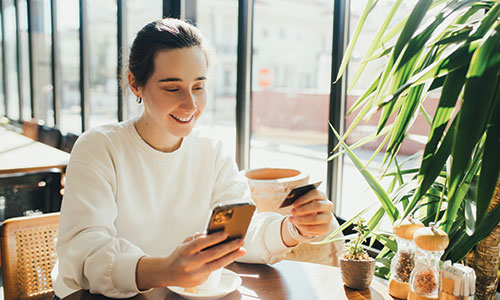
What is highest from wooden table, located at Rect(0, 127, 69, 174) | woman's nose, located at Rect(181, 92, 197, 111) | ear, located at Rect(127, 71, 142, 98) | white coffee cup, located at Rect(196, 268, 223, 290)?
ear, located at Rect(127, 71, 142, 98)

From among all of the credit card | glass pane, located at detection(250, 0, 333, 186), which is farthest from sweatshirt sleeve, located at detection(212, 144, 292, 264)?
glass pane, located at detection(250, 0, 333, 186)

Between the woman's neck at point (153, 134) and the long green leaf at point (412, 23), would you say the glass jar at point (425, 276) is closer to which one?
the long green leaf at point (412, 23)

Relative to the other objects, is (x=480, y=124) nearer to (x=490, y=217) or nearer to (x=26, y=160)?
(x=490, y=217)

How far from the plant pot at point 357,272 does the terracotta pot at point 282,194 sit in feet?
2.39

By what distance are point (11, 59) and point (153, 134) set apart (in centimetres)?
818

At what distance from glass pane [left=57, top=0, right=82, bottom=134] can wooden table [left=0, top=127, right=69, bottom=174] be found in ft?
4.44

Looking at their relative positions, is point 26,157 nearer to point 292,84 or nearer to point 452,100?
point 292,84

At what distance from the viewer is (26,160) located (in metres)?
3.29

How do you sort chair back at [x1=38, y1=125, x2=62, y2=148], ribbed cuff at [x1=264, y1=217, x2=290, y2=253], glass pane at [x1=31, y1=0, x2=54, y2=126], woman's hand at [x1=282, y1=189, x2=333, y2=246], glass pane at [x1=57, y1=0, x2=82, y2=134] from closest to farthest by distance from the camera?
woman's hand at [x1=282, y1=189, x2=333, y2=246]
ribbed cuff at [x1=264, y1=217, x2=290, y2=253]
chair back at [x1=38, y1=125, x2=62, y2=148]
glass pane at [x1=57, y1=0, x2=82, y2=134]
glass pane at [x1=31, y1=0, x2=54, y2=126]

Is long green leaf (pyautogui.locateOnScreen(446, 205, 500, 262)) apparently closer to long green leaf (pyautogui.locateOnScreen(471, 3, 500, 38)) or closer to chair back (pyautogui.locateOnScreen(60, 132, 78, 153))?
long green leaf (pyautogui.locateOnScreen(471, 3, 500, 38))

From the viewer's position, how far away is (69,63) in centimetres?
589

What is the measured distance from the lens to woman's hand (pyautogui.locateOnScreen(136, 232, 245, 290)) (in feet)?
3.24

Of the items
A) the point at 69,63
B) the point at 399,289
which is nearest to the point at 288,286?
the point at 399,289

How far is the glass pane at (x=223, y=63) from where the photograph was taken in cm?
301
